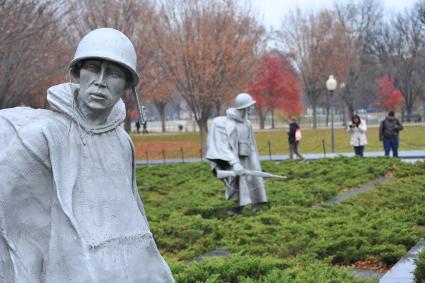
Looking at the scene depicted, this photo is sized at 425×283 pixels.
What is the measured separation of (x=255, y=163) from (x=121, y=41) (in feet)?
30.6

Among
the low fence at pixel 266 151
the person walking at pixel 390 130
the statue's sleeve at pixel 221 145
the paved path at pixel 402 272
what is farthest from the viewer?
the low fence at pixel 266 151

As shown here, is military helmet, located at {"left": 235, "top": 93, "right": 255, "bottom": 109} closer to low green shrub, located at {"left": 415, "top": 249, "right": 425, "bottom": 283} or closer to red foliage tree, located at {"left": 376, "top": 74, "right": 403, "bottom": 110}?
low green shrub, located at {"left": 415, "top": 249, "right": 425, "bottom": 283}

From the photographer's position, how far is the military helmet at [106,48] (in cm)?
289

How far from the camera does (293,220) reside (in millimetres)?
10867

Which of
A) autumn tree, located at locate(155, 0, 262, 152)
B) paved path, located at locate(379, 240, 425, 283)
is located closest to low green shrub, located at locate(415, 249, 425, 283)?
paved path, located at locate(379, 240, 425, 283)

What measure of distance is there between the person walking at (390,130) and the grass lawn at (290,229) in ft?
16.4

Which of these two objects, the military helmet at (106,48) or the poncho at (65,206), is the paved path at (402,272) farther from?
the military helmet at (106,48)

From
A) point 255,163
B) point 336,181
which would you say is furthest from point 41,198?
point 336,181

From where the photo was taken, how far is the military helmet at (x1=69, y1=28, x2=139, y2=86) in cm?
289

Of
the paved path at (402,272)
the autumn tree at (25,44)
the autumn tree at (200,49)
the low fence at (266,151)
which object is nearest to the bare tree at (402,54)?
the low fence at (266,151)

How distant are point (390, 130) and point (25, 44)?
1178 cm

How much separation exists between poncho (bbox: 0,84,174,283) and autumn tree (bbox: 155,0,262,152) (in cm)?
2335

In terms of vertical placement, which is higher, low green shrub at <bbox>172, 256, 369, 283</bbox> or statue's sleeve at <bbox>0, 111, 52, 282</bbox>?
statue's sleeve at <bbox>0, 111, 52, 282</bbox>

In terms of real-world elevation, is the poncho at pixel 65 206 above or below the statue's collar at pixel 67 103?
below
